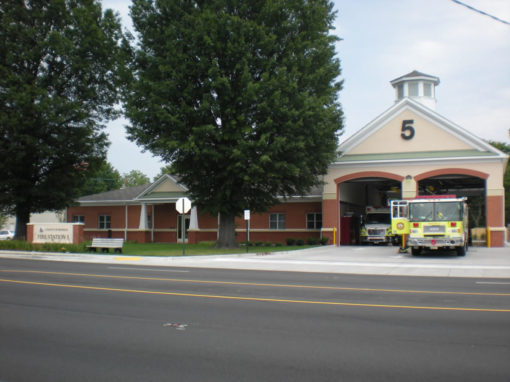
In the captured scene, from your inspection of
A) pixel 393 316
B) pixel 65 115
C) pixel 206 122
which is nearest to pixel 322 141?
pixel 206 122

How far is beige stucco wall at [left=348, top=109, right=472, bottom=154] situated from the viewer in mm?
32312

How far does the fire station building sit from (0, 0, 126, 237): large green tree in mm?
8522

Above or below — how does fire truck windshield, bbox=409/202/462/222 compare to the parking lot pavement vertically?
above

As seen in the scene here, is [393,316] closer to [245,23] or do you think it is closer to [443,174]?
[245,23]

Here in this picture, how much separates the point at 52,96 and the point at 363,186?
26.4 metres

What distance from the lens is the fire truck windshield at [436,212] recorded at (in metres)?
23.7

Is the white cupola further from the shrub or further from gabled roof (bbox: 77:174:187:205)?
gabled roof (bbox: 77:174:187:205)

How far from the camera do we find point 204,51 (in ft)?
83.5

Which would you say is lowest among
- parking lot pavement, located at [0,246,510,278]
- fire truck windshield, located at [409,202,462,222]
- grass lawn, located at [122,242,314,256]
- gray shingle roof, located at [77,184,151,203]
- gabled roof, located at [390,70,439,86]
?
parking lot pavement, located at [0,246,510,278]

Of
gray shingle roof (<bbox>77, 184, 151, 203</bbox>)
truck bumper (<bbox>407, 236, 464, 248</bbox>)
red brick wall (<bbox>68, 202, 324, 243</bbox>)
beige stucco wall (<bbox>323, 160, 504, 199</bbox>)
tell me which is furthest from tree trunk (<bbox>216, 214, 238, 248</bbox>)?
gray shingle roof (<bbox>77, 184, 151, 203</bbox>)

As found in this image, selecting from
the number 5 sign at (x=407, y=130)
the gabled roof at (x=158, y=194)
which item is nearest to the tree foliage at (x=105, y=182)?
the gabled roof at (x=158, y=194)

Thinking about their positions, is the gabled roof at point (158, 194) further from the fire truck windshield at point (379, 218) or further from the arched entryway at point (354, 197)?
the fire truck windshield at point (379, 218)

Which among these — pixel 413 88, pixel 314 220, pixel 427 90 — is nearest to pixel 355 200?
pixel 314 220

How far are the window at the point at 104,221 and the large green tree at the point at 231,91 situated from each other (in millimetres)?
18849
